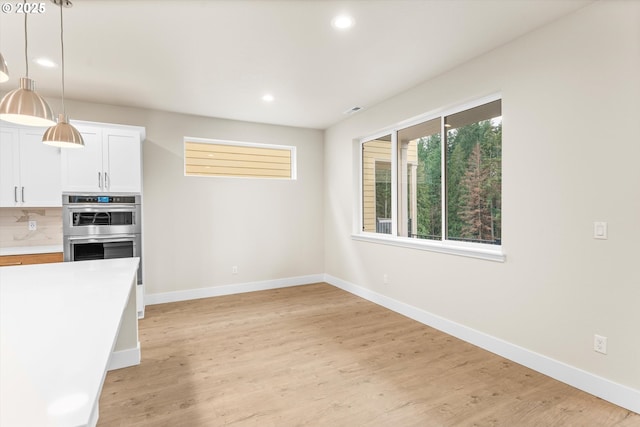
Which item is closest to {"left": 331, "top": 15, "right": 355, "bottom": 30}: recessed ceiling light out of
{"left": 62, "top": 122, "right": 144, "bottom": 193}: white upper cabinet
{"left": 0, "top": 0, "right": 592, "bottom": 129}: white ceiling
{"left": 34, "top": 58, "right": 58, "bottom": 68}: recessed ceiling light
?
{"left": 0, "top": 0, "right": 592, "bottom": 129}: white ceiling

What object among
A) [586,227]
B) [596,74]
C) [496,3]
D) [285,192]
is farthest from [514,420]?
[285,192]

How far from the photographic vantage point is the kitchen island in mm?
703

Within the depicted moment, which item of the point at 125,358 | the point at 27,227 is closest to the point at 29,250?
the point at 27,227

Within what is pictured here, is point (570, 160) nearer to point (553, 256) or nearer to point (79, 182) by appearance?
point (553, 256)

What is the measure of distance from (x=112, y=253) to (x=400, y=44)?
3926 mm

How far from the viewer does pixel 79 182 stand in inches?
148

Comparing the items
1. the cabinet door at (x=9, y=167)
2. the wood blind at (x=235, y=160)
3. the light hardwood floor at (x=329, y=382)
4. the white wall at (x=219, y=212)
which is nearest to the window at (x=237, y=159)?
the wood blind at (x=235, y=160)

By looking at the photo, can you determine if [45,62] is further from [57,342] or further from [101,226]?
[57,342]

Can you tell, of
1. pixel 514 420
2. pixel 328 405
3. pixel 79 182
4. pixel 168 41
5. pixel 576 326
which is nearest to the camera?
pixel 514 420

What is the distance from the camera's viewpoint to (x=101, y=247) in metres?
3.86

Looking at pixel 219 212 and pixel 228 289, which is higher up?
pixel 219 212

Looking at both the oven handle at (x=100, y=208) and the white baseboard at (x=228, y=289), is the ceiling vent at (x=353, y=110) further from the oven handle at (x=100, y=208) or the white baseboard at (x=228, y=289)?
the oven handle at (x=100, y=208)

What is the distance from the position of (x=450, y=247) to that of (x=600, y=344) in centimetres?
137

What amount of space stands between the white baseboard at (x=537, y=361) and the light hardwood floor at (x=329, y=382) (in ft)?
0.21
